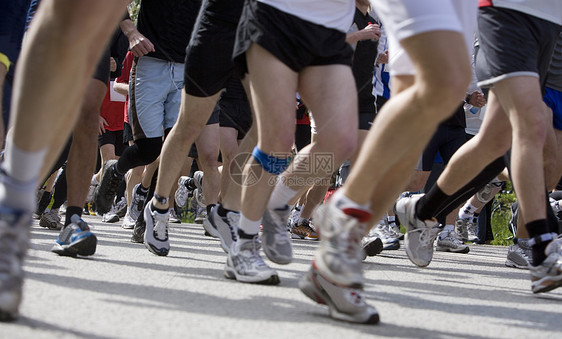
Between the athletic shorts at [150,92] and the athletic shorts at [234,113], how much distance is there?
5.75 feet

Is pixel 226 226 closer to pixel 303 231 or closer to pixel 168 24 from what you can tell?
pixel 168 24

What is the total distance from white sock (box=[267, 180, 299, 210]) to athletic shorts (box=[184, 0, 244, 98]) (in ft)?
2.64

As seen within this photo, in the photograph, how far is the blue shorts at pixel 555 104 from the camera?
197 inches

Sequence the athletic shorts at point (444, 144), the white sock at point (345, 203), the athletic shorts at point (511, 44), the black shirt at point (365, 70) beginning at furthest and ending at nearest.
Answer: the athletic shorts at point (444, 144)
the black shirt at point (365, 70)
the athletic shorts at point (511, 44)
the white sock at point (345, 203)

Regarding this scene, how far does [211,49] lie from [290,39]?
3.30ft

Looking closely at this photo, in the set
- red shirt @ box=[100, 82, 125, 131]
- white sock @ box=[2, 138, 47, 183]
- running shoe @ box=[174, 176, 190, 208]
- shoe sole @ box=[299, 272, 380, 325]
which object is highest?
white sock @ box=[2, 138, 47, 183]

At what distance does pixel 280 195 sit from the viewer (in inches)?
139

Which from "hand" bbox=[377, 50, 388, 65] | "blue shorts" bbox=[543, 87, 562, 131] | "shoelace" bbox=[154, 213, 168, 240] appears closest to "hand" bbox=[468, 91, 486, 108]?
"hand" bbox=[377, 50, 388, 65]

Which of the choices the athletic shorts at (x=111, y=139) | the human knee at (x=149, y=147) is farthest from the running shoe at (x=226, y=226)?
the athletic shorts at (x=111, y=139)

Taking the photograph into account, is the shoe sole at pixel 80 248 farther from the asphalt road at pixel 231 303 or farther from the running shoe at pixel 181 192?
the running shoe at pixel 181 192

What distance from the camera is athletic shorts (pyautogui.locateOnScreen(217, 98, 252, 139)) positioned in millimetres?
7254

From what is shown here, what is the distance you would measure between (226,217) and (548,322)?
6.40ft

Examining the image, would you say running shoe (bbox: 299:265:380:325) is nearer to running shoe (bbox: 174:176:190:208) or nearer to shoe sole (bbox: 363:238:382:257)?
shoe sole (bbox: 363:238:382:257)

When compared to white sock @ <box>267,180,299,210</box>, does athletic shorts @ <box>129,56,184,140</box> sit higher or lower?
higher
